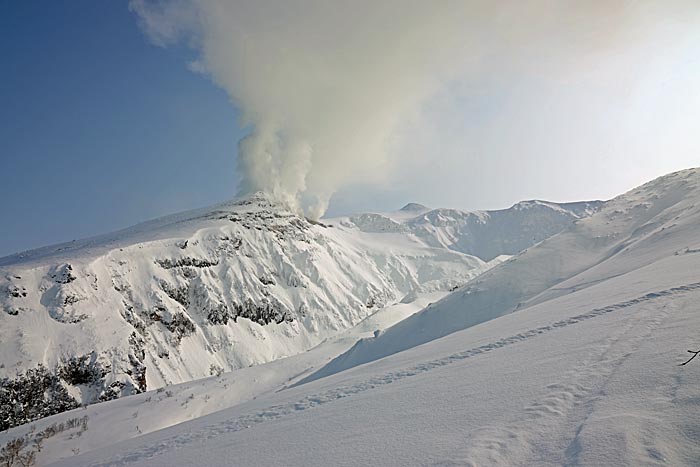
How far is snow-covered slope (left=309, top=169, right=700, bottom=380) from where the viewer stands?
51.5 ft

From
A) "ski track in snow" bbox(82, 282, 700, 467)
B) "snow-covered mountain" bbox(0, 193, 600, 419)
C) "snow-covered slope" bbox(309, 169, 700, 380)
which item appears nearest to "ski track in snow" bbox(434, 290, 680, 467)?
"ski track in snow" bbox(82, 282, 700, 467)

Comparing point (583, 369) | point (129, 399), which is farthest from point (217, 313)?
point (583, 369)

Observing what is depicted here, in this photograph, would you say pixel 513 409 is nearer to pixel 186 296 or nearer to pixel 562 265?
pixel 562 265

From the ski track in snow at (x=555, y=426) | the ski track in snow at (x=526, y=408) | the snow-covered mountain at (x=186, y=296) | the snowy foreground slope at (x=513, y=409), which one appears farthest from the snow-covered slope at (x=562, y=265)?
the snow-covered mountain at (x=186, y=296)

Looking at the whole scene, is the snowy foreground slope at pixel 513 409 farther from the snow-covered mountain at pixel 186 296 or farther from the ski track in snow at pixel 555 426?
the snow-covered mountain at pixel 186 296

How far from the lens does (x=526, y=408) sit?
3.88m

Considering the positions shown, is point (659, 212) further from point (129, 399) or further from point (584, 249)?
point (129, 399)

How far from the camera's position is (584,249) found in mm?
22109

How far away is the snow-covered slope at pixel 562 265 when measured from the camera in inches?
618

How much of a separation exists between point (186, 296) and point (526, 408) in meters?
55.1

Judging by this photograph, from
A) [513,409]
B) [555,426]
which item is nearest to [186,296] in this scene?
[513,409]

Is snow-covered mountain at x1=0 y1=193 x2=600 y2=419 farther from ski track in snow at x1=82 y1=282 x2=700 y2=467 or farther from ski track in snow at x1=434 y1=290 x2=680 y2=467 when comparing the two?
ski track in snow at x1=434 y1=290 x2=680 y2=467

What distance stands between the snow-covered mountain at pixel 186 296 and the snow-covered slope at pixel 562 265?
2679 centimetres

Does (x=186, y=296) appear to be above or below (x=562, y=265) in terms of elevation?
above
